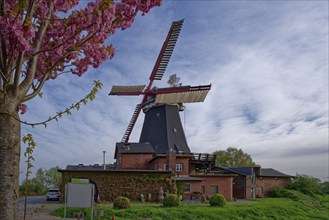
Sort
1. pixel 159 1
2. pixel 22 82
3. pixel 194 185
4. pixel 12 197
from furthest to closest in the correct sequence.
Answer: pixel 194 185 → pixel 159 1 → pixel 22 82 → pixel 12 197

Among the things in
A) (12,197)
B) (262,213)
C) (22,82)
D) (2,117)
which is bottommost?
(262,213)

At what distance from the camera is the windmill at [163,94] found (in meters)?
41.1

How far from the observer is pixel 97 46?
4.56 m

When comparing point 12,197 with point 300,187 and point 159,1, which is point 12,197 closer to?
point 159,1

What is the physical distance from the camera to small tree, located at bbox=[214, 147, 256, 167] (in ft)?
217

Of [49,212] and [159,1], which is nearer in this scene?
[159,1]

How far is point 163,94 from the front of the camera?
41.5 m

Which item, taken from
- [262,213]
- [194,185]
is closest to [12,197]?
[262,213]

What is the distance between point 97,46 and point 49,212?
1999 centimetres

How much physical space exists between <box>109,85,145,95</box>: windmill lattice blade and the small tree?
1097 inches

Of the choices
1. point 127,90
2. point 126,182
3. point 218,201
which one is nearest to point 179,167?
point 126,182

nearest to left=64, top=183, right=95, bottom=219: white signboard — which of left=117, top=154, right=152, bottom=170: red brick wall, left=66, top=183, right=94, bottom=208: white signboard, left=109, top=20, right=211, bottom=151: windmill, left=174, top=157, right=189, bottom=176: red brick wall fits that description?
left=66, top=183, right=94, bottom=208: white signboard

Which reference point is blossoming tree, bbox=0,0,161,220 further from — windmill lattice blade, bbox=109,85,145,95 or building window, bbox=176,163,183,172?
windmill lattice blade, bbox=109,85,145,95

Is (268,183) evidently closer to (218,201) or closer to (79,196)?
(218,201)
